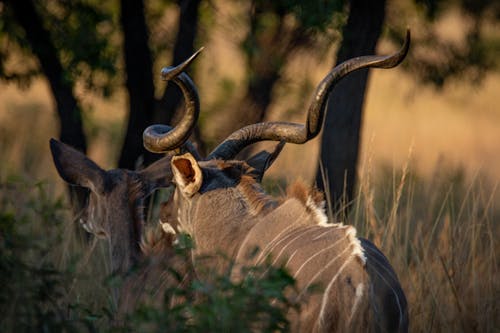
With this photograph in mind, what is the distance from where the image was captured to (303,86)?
1001 centimetres

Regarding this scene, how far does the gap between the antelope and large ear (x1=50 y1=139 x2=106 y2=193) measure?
1.53ft

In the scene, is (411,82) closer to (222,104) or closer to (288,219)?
(222,104)

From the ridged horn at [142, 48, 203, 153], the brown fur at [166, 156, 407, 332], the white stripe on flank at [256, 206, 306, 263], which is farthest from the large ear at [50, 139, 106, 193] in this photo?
the white stripe on flank at [256, 206, 306, 263]

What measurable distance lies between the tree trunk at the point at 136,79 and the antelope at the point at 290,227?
221 centimetres

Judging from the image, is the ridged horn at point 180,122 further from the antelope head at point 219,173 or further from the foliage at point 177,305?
the foliage at point 177,305

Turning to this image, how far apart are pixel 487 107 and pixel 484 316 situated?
17029 millimetres

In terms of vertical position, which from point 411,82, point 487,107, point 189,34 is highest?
point 189,34

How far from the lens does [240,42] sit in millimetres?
8016

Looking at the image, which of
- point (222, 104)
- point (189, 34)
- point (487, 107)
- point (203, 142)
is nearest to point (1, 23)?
point (189, 34)

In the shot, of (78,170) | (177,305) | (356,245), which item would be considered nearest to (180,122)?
(78,170)

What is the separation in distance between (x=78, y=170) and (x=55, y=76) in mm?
2405

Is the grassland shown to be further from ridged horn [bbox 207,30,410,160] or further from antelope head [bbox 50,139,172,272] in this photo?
ridged horn [bbox 207,30,410,160]

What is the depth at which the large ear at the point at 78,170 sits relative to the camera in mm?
5879

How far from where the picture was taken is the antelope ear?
4949 millimetres
